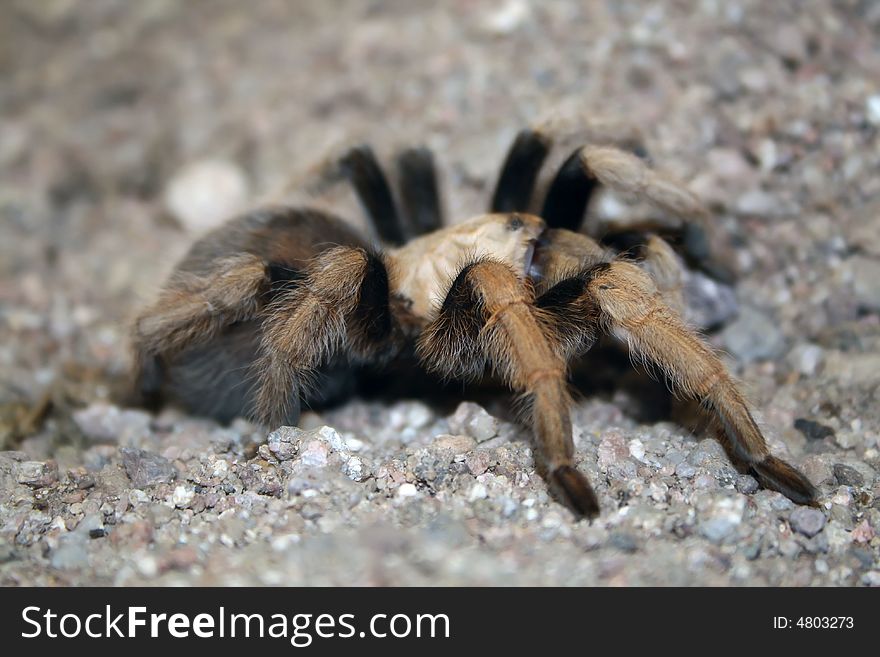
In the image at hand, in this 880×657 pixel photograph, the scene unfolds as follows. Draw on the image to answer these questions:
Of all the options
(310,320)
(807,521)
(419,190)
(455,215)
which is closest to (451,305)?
(310,320)

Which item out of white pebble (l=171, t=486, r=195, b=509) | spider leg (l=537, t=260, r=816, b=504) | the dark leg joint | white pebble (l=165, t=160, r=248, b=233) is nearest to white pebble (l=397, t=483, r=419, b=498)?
white pebble (l=171, t=486, r=195, b=509)

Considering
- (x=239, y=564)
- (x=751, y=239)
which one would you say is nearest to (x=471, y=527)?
(x=239, y=564)

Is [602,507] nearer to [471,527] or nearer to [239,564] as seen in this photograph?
[471,527]

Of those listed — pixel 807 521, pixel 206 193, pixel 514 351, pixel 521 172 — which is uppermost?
pixel 206 193

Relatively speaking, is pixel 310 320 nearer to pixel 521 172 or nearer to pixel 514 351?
pixel 514 351

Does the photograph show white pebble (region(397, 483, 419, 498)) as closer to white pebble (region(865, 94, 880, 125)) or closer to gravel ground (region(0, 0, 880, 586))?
gravel ground (region(0, 0, 880, 586))

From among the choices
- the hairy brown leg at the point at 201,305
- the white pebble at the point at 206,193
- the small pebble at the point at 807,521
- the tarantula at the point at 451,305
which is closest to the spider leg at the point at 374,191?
the tarantula at the point at 451,305

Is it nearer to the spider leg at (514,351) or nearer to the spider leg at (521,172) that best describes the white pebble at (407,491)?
the spider leg at (514,351)
